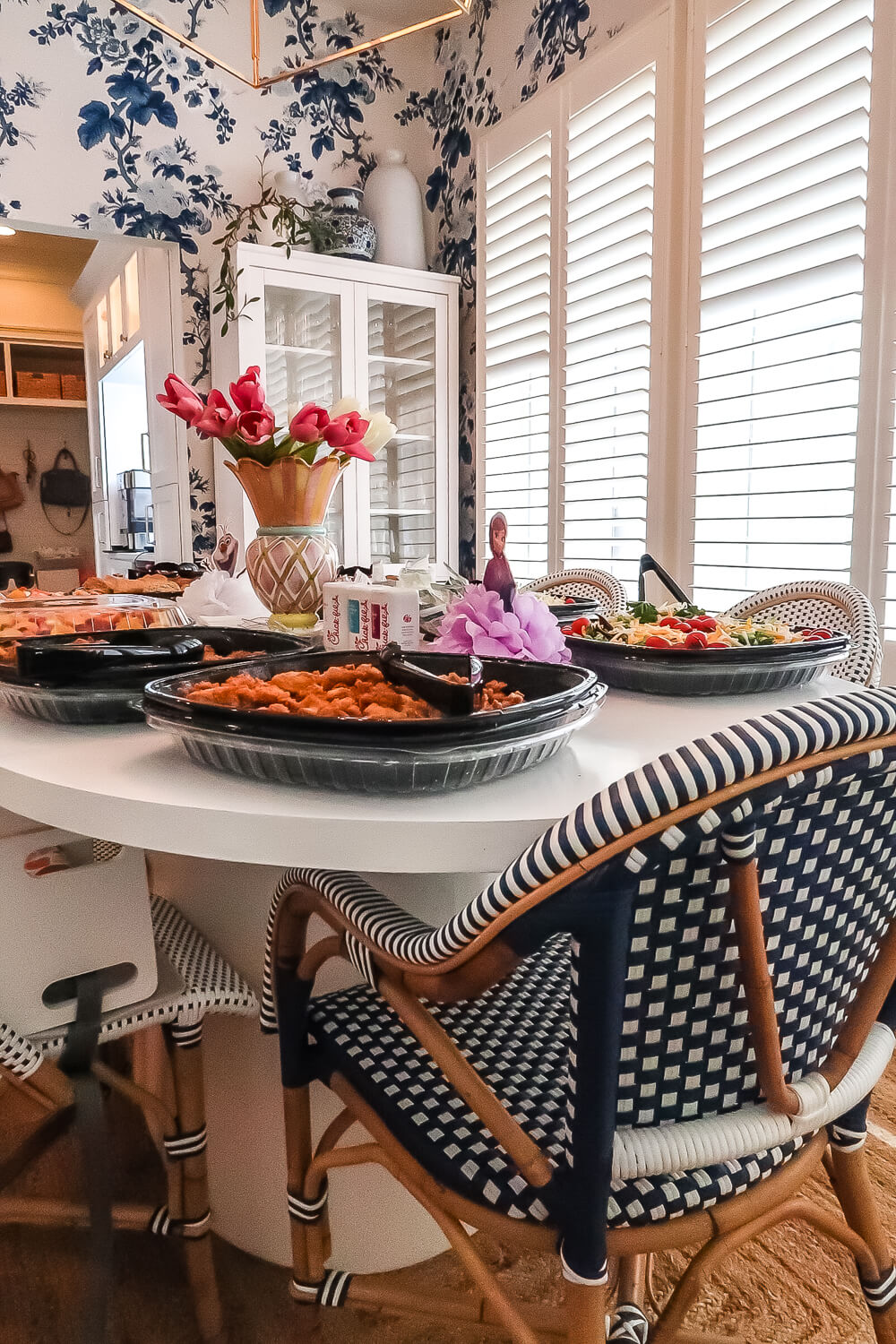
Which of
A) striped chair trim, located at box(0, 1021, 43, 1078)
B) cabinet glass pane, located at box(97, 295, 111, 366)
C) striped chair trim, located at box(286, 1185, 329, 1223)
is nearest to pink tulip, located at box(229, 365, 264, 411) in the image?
striped chair trim, located at box(0, 1021, 43, 1078)

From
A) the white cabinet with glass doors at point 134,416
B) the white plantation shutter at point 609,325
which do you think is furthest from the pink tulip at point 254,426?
the white cabinet with glass doors at point 134,416

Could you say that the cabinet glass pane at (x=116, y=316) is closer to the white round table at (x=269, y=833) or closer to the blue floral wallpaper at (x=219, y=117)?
the blue floral wallpaper at (x=219, y=117)

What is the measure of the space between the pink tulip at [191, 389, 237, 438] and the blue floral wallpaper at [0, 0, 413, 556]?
2396mm

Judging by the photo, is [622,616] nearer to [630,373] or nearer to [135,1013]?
[135,1013]

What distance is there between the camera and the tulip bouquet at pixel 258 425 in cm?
150

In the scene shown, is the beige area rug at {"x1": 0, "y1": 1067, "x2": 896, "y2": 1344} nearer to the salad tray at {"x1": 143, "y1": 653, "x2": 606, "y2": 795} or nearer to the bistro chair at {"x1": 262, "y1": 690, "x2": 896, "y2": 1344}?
the bistro chair at {"x1": 262, "y1": 690, "x2": 896, "y2": 1344}

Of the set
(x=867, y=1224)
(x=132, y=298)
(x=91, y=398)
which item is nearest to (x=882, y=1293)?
(x=867, y=1224)

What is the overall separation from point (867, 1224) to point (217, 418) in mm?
1395

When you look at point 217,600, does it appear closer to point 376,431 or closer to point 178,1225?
point 376,431

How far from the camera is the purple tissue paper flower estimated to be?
3.10 feet

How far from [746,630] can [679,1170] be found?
74 centimetres

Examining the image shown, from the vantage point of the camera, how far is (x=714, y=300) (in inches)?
95.0

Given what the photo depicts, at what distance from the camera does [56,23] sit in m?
3.34

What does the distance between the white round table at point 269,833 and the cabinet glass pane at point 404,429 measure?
271 centimetres
